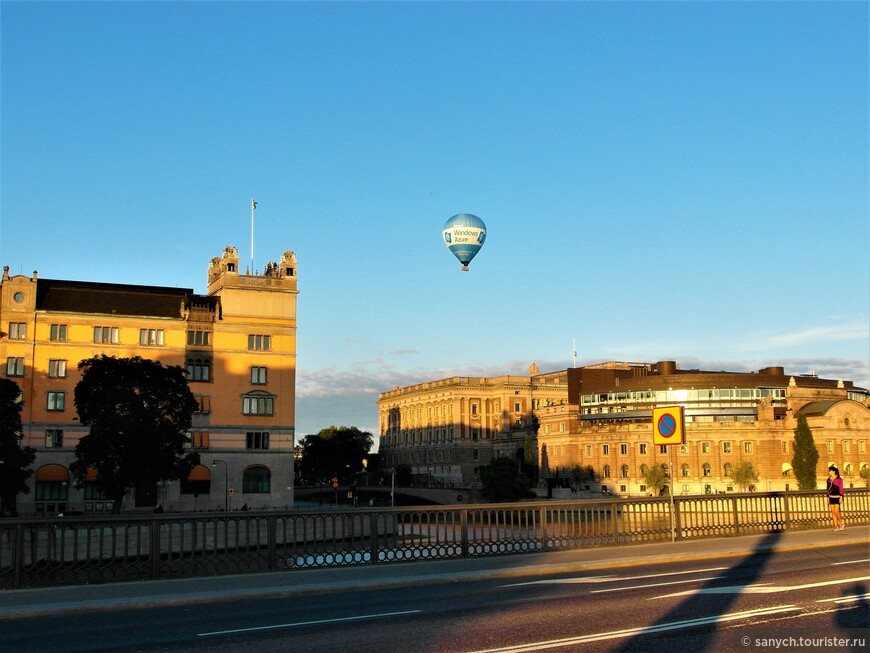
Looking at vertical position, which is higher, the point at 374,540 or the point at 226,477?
the point at 226,477

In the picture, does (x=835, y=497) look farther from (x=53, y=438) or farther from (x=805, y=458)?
(x=805, y=458)

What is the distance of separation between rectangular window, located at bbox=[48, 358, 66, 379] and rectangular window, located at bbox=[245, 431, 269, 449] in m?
19.9

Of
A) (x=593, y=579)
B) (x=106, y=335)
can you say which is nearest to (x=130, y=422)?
(x=106, y=335)

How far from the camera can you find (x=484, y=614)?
51.6ft

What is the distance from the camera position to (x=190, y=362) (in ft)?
335

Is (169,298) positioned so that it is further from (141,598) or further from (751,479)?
(141,598)

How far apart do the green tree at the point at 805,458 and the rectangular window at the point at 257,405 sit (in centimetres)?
6674

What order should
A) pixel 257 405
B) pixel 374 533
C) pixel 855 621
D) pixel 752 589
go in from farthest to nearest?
pixel 257 405
pixel 374 533
pixel 752 589
pixel 855 621

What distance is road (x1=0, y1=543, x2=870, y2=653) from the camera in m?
13.0

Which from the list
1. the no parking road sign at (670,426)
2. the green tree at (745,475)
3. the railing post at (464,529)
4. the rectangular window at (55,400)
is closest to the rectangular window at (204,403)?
the rectangular window at (55,400)

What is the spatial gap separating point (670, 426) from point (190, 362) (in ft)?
266

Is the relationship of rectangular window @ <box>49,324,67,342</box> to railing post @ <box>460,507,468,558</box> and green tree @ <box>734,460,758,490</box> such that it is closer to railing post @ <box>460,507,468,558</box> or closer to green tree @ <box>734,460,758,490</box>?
railing post @ <box>460,507,468,558</box>

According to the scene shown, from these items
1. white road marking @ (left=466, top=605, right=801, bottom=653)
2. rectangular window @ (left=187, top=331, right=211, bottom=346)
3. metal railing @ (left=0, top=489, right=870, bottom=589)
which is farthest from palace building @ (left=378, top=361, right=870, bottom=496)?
white road marking @ (left=466, top=605, right=801, bottom=653)

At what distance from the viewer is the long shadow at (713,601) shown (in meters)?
12.7
